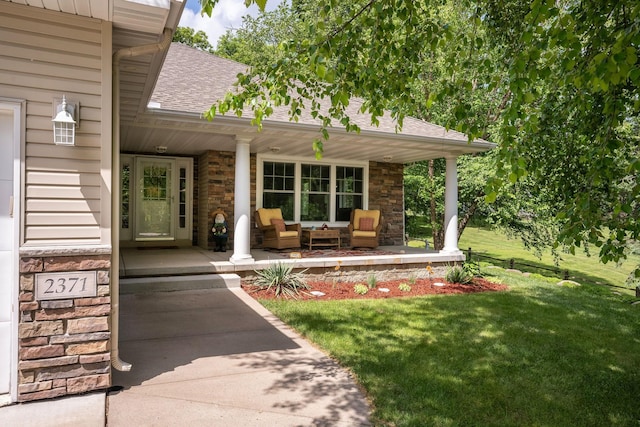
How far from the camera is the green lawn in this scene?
16281mm

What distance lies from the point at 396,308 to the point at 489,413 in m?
2.98

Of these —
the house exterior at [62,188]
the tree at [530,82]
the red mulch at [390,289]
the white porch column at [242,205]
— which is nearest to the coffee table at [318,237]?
the red mulch at [390,289]

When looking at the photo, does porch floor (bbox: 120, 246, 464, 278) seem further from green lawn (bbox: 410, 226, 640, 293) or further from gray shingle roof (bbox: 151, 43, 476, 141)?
green lawn (bbox: 410, 226, 640, 293)

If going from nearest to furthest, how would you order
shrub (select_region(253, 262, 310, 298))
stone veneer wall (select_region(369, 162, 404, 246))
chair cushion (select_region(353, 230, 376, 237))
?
shrub (select_region(253, 262, 310, 298)), chair cushion (select_region(353, 230, 376, 237)), stone veneer wall (select_region(369, 162, 404, 246))

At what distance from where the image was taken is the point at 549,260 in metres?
18.9

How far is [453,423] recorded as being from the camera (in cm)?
267

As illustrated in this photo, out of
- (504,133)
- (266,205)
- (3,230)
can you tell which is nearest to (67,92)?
(3,230)

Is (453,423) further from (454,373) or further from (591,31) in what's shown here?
(591,31)

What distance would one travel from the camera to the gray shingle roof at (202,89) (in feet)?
20.7

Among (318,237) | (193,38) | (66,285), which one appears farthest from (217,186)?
(193,38)

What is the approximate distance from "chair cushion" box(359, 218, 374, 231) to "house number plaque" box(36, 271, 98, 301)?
7.36m

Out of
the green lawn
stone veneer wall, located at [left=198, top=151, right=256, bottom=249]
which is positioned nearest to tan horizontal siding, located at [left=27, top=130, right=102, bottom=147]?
stone veneer wall, located at [left=198, top=151, right=256, bottom=249]

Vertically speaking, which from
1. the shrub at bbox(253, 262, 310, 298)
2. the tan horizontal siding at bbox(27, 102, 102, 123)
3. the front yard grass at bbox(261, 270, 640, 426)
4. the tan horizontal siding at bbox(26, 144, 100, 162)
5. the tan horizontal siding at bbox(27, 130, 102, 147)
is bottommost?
the front yard grass at bbox(261, 270, 640, 426)

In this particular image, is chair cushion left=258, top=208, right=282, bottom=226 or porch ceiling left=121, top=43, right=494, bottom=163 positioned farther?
chair cushion left=258, top=208, right=282, bottom=226
